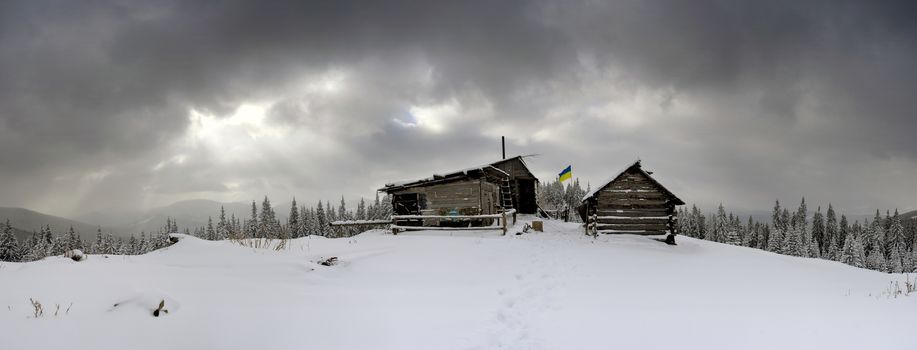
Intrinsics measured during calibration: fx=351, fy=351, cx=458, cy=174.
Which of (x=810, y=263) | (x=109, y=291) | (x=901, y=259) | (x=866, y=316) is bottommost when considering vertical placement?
(x=901, y=259)

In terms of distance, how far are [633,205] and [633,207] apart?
10cm

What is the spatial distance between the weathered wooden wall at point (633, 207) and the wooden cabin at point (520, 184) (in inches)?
630

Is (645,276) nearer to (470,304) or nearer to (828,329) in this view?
(828,329)

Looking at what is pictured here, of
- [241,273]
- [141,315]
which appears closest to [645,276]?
[241,273]

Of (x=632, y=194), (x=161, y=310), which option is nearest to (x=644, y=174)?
(x=632, y=194)

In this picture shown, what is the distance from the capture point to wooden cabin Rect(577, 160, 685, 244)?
58.6 ft

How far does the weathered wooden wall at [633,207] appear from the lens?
17.9m

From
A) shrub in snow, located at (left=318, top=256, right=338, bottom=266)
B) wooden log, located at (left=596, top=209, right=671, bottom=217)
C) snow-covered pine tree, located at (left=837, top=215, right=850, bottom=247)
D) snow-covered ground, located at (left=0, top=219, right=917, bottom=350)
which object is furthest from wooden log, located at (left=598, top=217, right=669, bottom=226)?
snow-covered pine tree, located at (left=837, top=215, right=850, bottom=247)

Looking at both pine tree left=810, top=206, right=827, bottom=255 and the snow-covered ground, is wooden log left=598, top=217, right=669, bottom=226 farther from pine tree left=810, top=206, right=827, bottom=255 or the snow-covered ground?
pine tree left=810, top=206, right=827, bottom=255

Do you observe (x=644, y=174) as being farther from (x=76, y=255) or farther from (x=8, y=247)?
(x=8, y=247)

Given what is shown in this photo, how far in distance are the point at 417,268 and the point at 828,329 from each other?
7701mm

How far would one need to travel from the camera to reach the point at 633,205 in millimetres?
18250

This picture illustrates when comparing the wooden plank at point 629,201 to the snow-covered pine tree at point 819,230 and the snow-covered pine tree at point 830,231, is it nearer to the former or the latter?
the snow-covered pine tree at point 830,231

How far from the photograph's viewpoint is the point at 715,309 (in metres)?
6.64
